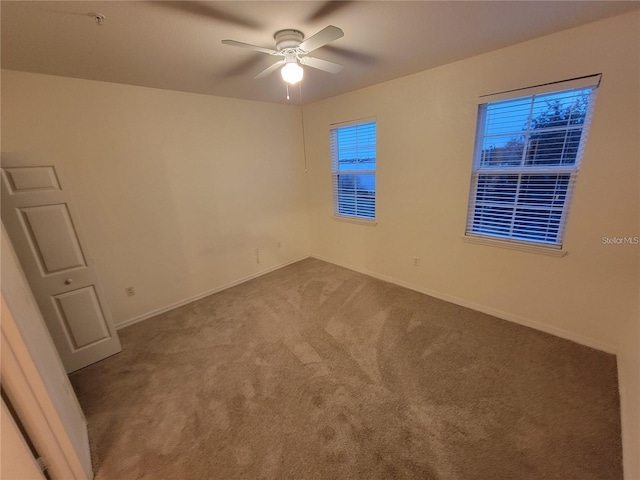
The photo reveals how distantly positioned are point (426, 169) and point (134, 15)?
2656 mm

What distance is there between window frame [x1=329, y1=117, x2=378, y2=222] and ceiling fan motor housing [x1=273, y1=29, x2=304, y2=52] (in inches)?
64.4

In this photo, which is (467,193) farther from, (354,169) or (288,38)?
(288,38)

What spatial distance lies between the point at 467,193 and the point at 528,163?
0.52 meters

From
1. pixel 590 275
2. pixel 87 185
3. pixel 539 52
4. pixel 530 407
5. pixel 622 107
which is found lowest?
pixel 530 407

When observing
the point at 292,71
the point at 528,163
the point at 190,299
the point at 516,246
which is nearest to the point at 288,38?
the point at 292,71

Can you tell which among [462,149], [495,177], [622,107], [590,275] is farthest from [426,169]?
[590,275]

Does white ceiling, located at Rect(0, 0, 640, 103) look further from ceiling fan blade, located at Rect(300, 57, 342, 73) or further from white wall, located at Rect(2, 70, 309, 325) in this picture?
white wall, located at Rect(2, 70, 309, 325)

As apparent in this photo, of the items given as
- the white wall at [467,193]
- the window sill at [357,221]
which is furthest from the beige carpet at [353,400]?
the window sill at [357,221]

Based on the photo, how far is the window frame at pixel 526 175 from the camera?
1977 mm

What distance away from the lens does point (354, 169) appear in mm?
3613

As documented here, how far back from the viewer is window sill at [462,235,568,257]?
2.21m

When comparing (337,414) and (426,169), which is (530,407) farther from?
(426,169)

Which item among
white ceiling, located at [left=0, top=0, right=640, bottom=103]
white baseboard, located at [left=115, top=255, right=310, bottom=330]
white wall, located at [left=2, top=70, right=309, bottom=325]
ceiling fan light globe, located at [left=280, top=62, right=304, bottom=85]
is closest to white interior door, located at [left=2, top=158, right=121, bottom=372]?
white wall, located at [left=2, top=70, right=309, bottom=325]

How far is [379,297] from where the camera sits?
312 cm
